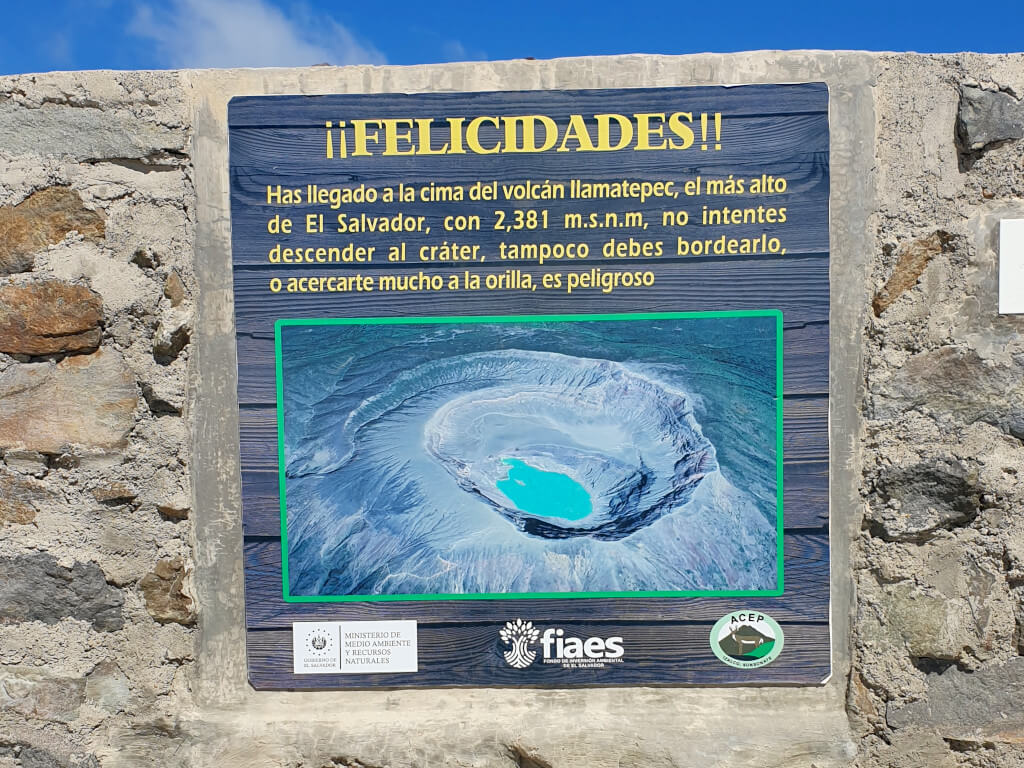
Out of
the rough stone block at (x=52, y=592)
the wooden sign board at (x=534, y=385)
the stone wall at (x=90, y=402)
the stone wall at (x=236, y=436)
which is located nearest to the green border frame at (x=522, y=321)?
the wooden sign board at (x=534, y=385)

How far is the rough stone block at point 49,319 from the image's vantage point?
1754mm

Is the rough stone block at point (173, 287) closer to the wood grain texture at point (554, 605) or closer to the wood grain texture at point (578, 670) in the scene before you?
the wood grain texture at point (554, 605)

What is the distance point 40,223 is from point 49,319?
256 mm

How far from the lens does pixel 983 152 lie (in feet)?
5.67

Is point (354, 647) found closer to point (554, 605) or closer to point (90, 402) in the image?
point (554, 605)

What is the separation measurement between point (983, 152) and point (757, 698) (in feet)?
5.12

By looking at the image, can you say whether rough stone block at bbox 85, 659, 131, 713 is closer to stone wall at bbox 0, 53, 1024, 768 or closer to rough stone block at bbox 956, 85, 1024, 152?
stone wall at bbox 0, 53, 1024, 768

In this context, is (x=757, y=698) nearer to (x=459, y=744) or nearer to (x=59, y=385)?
(x=459, y=744)

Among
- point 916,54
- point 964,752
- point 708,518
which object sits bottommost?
point 964,752

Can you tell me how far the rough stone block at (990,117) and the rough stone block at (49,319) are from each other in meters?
2.30

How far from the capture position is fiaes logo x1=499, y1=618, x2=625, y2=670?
185cm

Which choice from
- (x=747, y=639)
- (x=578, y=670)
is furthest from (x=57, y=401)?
(x=747, y=639)

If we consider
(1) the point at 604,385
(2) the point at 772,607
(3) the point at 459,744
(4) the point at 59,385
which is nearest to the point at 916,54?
(1) the point at 604,385

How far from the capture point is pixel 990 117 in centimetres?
172
